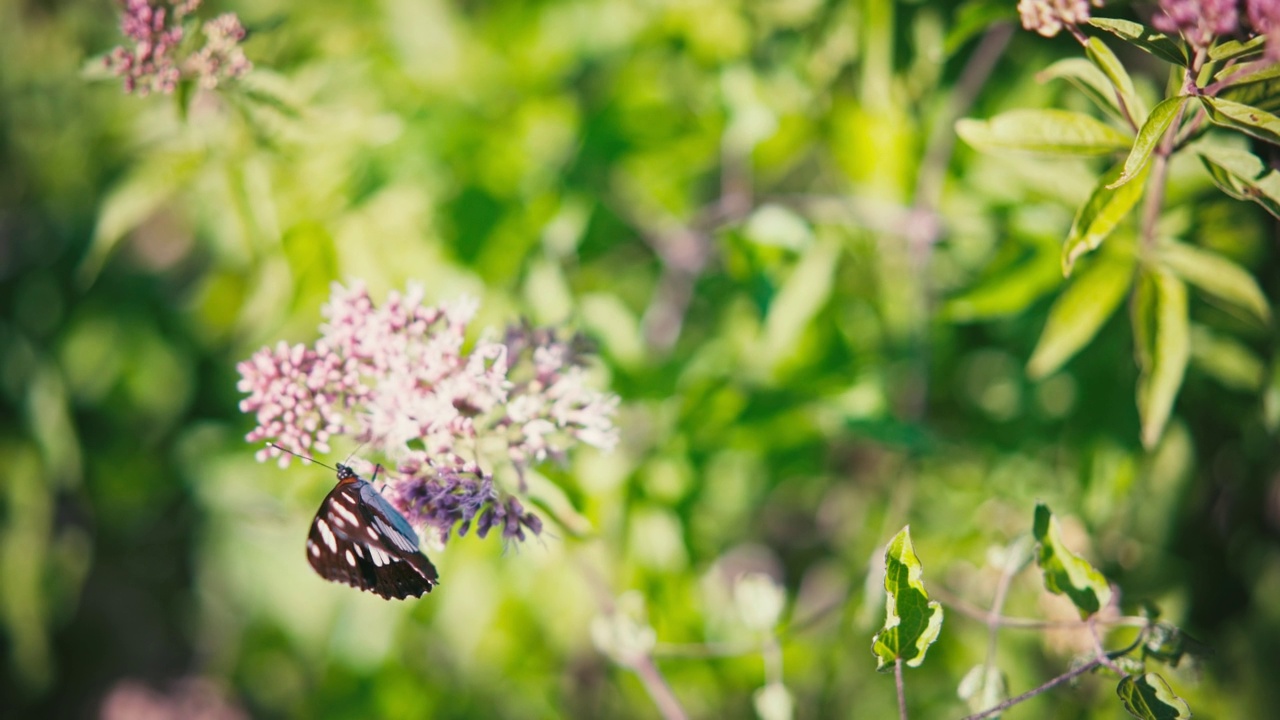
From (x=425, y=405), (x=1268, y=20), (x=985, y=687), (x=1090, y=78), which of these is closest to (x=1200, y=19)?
(x=1268, y=20)

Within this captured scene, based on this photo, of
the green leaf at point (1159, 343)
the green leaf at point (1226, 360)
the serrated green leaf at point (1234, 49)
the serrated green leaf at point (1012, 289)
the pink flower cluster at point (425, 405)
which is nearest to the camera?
the serrated green leaf at point (1234, 49)

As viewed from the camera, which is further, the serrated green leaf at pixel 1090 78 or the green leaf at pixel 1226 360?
the green leaf at pixel 1226 360

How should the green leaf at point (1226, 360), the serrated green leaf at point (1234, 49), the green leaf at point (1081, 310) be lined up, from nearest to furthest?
1. the serrated green leaf at point (1234, 49)
2. the green leaf at point (1081, 310)
3. the green leaf at point (1226, 360)

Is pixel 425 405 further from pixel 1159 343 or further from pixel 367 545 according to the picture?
pixel 1159 343

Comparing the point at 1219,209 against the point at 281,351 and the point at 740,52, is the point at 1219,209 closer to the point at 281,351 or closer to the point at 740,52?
the point at 740,52

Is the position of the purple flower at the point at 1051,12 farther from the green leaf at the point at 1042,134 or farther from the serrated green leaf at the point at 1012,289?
the serrated green leaf at the point at 1012,289

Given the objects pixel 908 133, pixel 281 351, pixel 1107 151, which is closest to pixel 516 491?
pixel 281 351

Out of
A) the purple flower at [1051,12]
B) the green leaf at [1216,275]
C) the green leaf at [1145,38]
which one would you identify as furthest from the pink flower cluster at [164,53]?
the green leaf at [1216,275]
